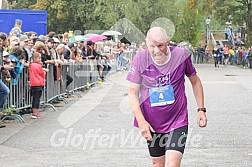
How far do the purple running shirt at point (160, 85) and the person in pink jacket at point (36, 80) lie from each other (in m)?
8.11

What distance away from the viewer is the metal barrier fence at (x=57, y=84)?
13.9 metres

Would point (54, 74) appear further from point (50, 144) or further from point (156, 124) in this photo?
point (156, 124)

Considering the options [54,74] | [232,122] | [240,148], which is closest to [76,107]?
[54,74]

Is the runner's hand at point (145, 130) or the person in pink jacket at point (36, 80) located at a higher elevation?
the runner's hand at point (145, 130)

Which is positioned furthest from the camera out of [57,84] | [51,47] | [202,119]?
[57,84]

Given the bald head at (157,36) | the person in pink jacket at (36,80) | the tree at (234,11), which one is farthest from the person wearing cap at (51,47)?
the tree at (234,11)

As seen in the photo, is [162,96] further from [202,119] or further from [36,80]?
[36,80]

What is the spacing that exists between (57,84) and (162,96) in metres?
11.9

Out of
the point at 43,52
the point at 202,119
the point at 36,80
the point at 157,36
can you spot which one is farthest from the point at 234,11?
the point at 157,36

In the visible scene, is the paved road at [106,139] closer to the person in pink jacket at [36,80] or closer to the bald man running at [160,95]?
the person in pink jacket at [36,80]

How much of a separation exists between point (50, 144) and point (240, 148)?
3.09 m

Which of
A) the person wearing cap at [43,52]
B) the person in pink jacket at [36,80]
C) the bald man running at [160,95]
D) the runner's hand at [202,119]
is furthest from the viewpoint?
the person wearing cap at [43,52]

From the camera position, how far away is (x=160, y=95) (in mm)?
6250

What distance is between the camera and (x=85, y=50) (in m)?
24.3
